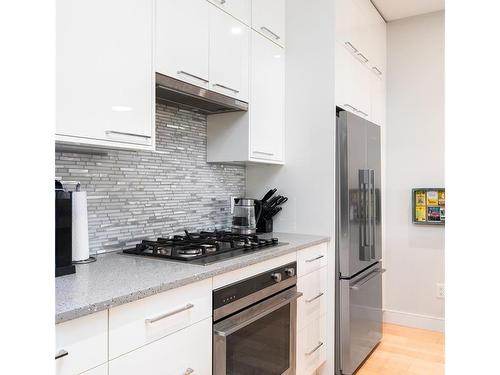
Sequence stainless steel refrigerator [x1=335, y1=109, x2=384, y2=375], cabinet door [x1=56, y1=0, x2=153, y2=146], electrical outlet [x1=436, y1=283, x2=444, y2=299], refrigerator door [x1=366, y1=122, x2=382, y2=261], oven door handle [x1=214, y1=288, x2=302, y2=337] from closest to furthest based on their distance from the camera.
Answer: cabinet door [x1=56, y1=0, x2=153, y2=146], oven door handle [x1=214, y1=288, x2=302, y2=337], stainless steel refrigerator [x1=335, y1=109, x2=384, y2=375], refrigerator door [x1=366, y1=122, x2=382, y2=261], electrical outlet [x1=436, y1=283, x2=444, y2=299]

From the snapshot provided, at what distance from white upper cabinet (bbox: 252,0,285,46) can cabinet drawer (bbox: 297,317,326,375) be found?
1.82m

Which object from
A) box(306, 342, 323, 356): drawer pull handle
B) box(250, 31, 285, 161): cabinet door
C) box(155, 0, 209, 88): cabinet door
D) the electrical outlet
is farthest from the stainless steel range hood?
the electrical outlet

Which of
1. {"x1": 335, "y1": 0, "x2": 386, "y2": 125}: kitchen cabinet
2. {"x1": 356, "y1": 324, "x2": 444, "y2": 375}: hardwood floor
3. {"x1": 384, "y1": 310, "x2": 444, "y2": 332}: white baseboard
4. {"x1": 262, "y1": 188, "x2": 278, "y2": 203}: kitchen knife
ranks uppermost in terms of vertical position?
{"x1": 335, "y1": 0, "x2": 386, "y2": 125}: kitchen cabinet

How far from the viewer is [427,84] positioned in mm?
3486

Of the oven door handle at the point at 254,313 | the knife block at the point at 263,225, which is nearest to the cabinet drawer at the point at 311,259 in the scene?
the oven door handle at the point at 254,313

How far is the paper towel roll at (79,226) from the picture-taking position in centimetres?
163

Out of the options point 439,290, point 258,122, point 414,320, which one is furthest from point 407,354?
point 258,122

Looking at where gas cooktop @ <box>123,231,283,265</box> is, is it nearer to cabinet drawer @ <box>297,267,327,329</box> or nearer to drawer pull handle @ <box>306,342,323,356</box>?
cabinet drawer @ <box>297,267,327,329</box>

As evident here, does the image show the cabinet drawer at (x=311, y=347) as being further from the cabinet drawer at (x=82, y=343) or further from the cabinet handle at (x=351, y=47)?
the cabinet handle at (x=351, y=47)

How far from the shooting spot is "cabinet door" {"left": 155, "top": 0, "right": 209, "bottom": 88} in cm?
179

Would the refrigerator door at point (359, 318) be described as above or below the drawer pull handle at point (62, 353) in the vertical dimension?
below

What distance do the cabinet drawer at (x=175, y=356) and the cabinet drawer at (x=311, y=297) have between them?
0.80 meters
